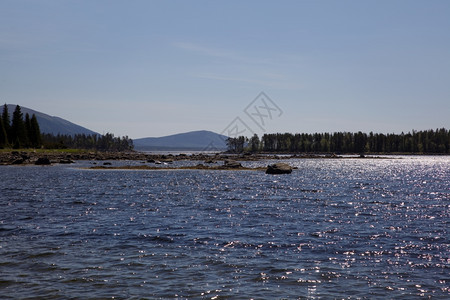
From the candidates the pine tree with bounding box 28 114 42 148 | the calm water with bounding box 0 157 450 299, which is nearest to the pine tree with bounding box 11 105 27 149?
the pine tree with bounding box 28 114 42 148

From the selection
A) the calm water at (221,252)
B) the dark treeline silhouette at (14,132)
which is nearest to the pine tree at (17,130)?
the dark treeline silhouette at (14,132)

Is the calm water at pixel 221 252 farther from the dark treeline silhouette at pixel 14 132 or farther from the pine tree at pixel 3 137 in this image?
the dark treeline silhouette at pixel 14 132

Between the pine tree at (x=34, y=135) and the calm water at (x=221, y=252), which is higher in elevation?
the pine tree at (x=34, y=135)

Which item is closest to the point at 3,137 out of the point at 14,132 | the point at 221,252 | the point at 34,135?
the point at 14,132

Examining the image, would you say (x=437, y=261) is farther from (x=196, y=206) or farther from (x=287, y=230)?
(x=196, y=206)

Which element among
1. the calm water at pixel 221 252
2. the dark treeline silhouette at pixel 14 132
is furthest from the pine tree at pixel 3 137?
the calm water at pixel 221 252

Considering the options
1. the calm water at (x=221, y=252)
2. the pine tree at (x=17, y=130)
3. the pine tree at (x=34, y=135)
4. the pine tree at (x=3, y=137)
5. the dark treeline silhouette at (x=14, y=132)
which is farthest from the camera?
the pine tree at (x=34, y=135)

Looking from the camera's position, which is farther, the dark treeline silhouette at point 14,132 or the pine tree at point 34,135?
the pine tree at point 34,135

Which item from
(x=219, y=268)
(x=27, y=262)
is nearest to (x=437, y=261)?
(x=219, y=268)

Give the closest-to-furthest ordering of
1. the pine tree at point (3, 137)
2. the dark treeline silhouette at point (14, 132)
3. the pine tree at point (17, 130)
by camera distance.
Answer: the pine tree at point (3, 137)
the dark treeline silhouette at point (14, 132)
the pine tree at point (17, 130)

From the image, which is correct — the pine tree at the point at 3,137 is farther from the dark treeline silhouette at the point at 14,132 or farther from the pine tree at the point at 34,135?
the pine tree at the point at 34,135

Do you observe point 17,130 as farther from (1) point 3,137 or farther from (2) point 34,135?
(2) point 34,135

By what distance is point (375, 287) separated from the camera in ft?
42.6

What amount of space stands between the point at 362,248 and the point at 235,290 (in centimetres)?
878
